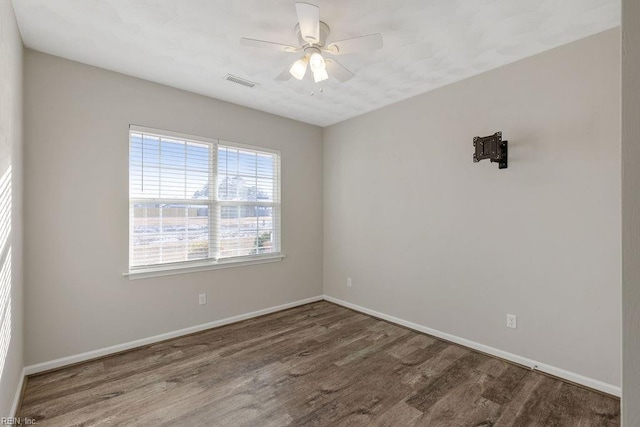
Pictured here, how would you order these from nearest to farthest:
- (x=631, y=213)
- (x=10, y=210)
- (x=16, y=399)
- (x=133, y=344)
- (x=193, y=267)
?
(x=631, y=213) → (x=10, y=210) → (x=16, y=399) → (x=133, y=344) → (x=193, y=267)

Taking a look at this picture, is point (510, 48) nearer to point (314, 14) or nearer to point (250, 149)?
point (314, 14)

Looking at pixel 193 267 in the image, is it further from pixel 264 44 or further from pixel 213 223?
pixel 264 44

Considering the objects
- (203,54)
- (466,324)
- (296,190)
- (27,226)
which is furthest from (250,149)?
(466,324)

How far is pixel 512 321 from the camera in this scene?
2770 millimetres

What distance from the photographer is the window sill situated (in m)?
3.06

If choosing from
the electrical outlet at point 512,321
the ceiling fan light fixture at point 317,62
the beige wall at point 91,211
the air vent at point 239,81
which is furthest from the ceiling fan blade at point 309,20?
the electrical outlet at point 512,321

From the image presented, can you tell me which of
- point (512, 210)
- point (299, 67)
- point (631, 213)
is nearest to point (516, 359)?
point (512, 210)

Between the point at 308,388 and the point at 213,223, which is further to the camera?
the point at 213,223

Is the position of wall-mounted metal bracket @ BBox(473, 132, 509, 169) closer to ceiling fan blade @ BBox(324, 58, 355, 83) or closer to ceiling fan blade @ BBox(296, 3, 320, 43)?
ceiling fan blade @ BBox(324, 58, 355, 83)

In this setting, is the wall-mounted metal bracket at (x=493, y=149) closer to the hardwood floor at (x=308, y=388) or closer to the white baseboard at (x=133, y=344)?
the hardwood floor at (x=308, y=388)

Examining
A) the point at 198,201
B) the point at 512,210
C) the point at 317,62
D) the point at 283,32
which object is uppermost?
the point at 283,32

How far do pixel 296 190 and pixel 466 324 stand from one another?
2708 millimetres

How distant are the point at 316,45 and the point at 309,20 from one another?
1.19 ft

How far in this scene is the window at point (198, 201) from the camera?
3.09m
